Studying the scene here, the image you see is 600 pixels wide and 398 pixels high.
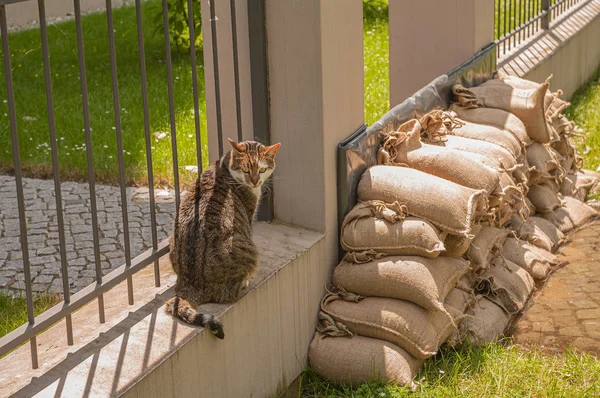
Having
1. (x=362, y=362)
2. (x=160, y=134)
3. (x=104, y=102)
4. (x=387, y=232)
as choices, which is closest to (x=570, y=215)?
(x=387, y=232)

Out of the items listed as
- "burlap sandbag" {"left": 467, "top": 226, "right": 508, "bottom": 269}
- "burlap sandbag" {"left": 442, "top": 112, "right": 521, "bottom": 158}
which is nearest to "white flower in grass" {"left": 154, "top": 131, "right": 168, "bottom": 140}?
"burlap sandbag" {"left": 442, "top": 112, "right": 521, "bottom": 158}

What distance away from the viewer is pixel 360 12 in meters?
5.59

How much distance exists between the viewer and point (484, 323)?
5602 mm

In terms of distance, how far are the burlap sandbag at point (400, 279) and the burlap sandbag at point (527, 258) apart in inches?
55.4

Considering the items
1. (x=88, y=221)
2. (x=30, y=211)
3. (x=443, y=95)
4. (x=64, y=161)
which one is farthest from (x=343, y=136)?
(x=64, y=161)

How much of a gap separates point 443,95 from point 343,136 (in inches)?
75.6

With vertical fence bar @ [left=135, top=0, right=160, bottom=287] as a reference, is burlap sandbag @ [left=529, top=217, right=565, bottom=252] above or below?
below

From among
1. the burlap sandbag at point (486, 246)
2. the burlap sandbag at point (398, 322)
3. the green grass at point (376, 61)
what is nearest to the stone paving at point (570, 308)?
the burlap sandbag at point (486, 246)

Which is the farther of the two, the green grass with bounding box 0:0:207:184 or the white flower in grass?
the white flower in grass

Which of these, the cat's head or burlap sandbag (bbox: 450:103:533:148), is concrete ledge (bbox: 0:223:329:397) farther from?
burlap sandbag (bbox: 450:103:533:148)

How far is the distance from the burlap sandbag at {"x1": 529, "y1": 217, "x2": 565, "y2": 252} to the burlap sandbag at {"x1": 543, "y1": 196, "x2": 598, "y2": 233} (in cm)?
15

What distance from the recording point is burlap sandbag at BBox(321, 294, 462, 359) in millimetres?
4992

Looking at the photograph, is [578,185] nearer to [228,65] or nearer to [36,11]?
[228,65]

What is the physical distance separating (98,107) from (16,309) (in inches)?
193
